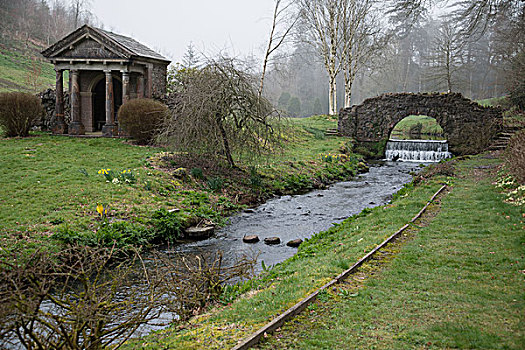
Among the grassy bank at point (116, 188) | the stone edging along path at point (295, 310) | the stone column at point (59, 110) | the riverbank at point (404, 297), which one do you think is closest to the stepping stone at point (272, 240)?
the riverbank at point (404, 297)

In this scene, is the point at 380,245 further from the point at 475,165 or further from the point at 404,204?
the point at 475,165

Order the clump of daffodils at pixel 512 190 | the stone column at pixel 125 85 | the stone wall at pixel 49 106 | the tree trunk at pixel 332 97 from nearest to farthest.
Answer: the clump of daffodils at pixel 512 190 → the stone column at pixel 125 85 → the stone wall at pixel 49 106 → the tree trunk at pixel 332 97

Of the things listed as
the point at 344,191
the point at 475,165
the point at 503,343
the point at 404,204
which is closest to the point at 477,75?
the point at 475,165

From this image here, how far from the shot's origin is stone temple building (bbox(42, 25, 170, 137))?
20.2m

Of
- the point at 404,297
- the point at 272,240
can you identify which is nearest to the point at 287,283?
the point at 404,297

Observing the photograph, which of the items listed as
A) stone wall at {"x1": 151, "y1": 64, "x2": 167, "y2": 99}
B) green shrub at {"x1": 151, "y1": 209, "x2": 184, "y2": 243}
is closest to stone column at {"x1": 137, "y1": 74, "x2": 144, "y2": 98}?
stone wall at {"x1": 151, "y1": 64, "x2": 167, "y2": 99}

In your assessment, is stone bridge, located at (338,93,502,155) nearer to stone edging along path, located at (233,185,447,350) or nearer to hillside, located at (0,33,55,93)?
stone edging along path, located at (233,185,447,350)

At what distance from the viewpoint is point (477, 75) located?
5209 centimetres

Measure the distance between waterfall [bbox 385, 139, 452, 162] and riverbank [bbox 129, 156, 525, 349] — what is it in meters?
18.8

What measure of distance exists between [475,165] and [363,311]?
600 inches

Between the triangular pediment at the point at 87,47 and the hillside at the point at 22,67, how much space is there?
11.2 m

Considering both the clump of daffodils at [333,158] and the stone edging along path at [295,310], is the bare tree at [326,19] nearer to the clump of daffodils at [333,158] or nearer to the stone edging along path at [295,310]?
the clump of daffodils at [333,158]

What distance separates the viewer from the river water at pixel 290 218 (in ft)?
30.2

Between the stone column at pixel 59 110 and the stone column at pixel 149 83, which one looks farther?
the stone column at pixel 149 83
